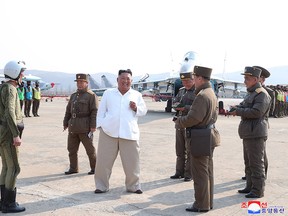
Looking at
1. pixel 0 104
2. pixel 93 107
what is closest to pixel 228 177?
pixel 93 107

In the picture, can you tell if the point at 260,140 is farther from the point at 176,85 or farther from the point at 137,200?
the point at 176,85

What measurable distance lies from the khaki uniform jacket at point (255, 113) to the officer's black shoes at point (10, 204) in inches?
139

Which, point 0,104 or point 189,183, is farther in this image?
point 189,183

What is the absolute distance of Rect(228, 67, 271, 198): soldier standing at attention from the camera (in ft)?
19.0

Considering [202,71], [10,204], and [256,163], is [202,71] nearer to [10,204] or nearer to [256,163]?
[256,163]

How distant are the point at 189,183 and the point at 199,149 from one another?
1.90 m

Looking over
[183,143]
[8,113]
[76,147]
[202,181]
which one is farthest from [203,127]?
[76,147]

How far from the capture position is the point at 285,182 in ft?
21.8

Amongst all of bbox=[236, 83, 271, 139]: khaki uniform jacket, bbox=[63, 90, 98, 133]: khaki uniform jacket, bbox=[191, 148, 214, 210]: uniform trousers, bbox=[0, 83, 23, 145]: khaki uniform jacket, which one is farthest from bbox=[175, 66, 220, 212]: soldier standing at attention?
bbox=[63, 90, 98, 133]: khaki uniform jacket

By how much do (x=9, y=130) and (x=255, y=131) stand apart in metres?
3.66

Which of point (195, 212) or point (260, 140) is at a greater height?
point (260, 140)

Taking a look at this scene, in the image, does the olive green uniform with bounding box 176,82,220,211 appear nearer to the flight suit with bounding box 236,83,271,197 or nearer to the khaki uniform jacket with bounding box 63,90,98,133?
the flight suit with bounding box 236,83,271,197

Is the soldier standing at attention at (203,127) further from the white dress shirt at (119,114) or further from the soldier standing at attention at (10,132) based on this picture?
the soldier standing at attention at (10,132)

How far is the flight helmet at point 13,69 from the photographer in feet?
16.1
